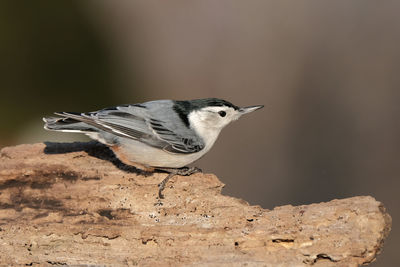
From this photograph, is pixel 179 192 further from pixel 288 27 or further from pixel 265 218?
pixel 288 27

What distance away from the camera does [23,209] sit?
13.0 ft

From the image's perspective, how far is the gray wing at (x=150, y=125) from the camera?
4.24 metres

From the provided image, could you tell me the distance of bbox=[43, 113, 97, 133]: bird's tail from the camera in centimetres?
423

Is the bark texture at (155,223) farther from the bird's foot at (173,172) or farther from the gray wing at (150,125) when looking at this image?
the gray wing at (150,125)

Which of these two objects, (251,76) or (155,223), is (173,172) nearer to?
(155,223)

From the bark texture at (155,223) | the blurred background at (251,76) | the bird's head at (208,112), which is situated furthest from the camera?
the blurred background at (251,76)

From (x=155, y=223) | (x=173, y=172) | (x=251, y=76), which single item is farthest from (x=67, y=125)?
(x=251, y=76)

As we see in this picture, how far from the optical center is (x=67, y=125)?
167 inches

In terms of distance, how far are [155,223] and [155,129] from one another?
860 millimetres

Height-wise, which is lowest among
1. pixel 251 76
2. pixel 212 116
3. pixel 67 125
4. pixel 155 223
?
pixel 155 223

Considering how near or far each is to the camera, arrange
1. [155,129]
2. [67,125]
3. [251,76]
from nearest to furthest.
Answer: [67,125] < [155,129] < [251,76]

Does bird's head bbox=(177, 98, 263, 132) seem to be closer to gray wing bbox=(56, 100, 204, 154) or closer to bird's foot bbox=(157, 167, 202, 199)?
gray wing bbox=(56, 100, 204, 154)

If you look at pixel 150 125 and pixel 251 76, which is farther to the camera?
pixel 251 76

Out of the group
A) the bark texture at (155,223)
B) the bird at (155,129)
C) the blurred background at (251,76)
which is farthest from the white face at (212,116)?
the blurred background at (251,76)
